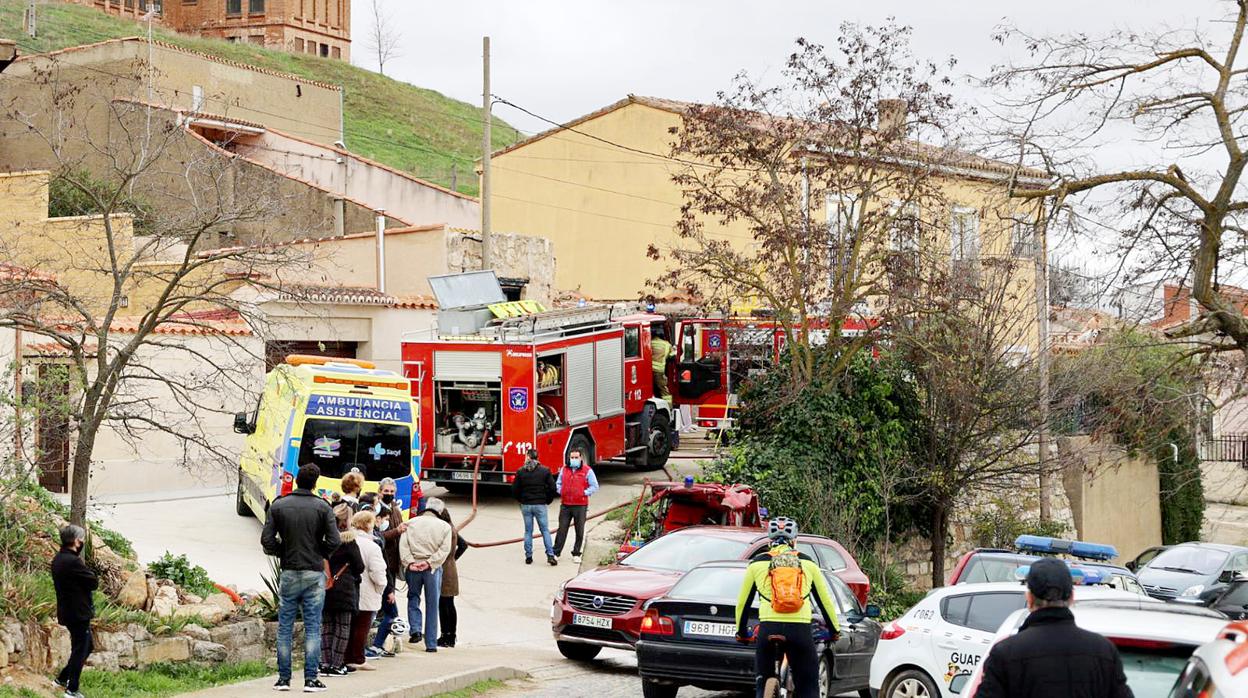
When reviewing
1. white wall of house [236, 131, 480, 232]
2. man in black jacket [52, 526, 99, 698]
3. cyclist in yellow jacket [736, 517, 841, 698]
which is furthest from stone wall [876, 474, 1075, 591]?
white wall of house [236, 131, 480, 232]

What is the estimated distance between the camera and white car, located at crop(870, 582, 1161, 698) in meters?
12.0

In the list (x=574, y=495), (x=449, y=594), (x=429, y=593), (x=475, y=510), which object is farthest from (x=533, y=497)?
(x=429, y=593)

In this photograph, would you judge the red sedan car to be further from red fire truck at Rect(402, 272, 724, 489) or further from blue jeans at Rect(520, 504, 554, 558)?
red fire truck at Rect(402, 272, 724, 489)

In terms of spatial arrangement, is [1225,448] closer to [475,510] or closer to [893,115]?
[893,115]

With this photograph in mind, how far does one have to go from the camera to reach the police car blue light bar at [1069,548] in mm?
17312

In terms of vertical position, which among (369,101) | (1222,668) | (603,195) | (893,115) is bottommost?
(1222,668)

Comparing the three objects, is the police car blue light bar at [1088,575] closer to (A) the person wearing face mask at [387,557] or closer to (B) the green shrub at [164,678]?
(A) the person wearing face mask at [387,557]

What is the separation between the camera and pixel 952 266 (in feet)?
90.3

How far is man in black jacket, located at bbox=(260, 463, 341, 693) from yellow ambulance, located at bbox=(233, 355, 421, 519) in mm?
7822

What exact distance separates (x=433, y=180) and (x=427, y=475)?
44.3 metres

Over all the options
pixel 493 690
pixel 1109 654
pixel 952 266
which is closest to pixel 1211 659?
pixel 1109 654

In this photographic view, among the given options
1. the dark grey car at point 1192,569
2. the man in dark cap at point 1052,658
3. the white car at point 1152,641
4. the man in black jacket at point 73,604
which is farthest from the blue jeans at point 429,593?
the dark grey car at point 1192,569

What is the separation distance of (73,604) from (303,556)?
1.80 m

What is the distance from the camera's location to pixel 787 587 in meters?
11.3
